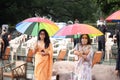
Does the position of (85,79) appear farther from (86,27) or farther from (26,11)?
(26,11)

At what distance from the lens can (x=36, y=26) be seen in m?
12.7

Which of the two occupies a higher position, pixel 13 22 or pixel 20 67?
pixel 13 22

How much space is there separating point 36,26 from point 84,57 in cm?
309

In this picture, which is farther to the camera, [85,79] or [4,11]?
[4,11]

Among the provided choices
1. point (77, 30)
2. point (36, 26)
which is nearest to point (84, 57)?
point (77, 30)

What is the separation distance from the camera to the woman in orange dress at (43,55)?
1101 centimetres

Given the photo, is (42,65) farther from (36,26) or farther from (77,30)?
(36,26)

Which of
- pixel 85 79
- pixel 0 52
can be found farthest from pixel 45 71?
pixel 0 52

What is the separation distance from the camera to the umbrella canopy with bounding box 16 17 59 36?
1188cm

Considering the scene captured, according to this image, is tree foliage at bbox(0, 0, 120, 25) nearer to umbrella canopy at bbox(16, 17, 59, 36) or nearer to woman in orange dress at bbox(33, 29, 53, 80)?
umbrella canopy at bbox(16, 17, 59, 36)

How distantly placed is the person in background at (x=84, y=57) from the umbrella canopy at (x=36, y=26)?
1977mm

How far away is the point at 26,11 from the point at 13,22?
8.43 feet

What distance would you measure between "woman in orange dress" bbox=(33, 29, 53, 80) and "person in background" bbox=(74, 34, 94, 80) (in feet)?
3.86

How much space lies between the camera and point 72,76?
1098 cm
